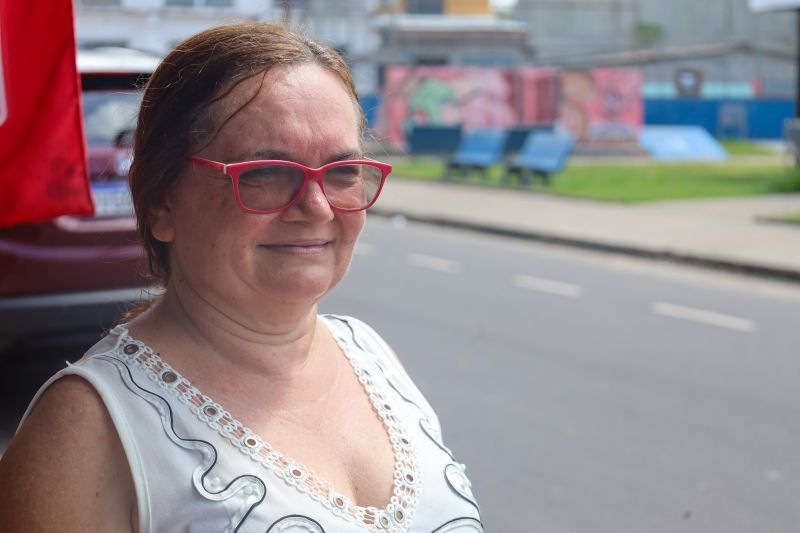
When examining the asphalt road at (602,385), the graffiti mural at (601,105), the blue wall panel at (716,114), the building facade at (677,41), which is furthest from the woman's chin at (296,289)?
the building facade at (677,41)

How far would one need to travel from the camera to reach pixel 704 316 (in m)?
9.79

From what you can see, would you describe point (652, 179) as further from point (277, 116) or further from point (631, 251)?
point (277, 116)

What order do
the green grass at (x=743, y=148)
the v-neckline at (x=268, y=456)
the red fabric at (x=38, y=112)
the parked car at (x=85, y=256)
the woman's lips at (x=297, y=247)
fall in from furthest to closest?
the green grass at (x=743, y=148), the parked car at (x=85, y=256), the red fabric at (x=38, y=112), the woman's lips at (x=297, y=247), the v-neckline at (x=268, y=456)

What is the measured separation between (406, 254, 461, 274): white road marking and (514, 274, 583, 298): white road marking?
79cm

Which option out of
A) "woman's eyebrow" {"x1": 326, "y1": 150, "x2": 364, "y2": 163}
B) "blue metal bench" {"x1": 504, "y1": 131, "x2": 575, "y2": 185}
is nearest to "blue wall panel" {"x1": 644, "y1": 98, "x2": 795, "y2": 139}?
"blue metal bench" {"x1": 504, "y1": 131, "x2": 575, "y2": 185}

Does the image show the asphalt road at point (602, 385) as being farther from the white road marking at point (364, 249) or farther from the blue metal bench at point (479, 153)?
the blue metal bench at point (479, 153)

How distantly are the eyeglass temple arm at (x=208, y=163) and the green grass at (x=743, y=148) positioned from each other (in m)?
34.1

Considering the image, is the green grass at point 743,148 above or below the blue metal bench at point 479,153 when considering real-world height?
below

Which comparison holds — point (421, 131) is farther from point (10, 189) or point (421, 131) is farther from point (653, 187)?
point (10, 189)

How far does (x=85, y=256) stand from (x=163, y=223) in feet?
14.1

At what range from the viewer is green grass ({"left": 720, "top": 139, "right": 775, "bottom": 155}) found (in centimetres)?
3453

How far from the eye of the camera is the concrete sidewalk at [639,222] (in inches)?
516

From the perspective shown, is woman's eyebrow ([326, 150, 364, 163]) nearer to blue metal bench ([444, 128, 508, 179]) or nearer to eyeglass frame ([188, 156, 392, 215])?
eyeglass frame ([188, 156, 392, 215])

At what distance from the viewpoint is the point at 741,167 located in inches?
1093
